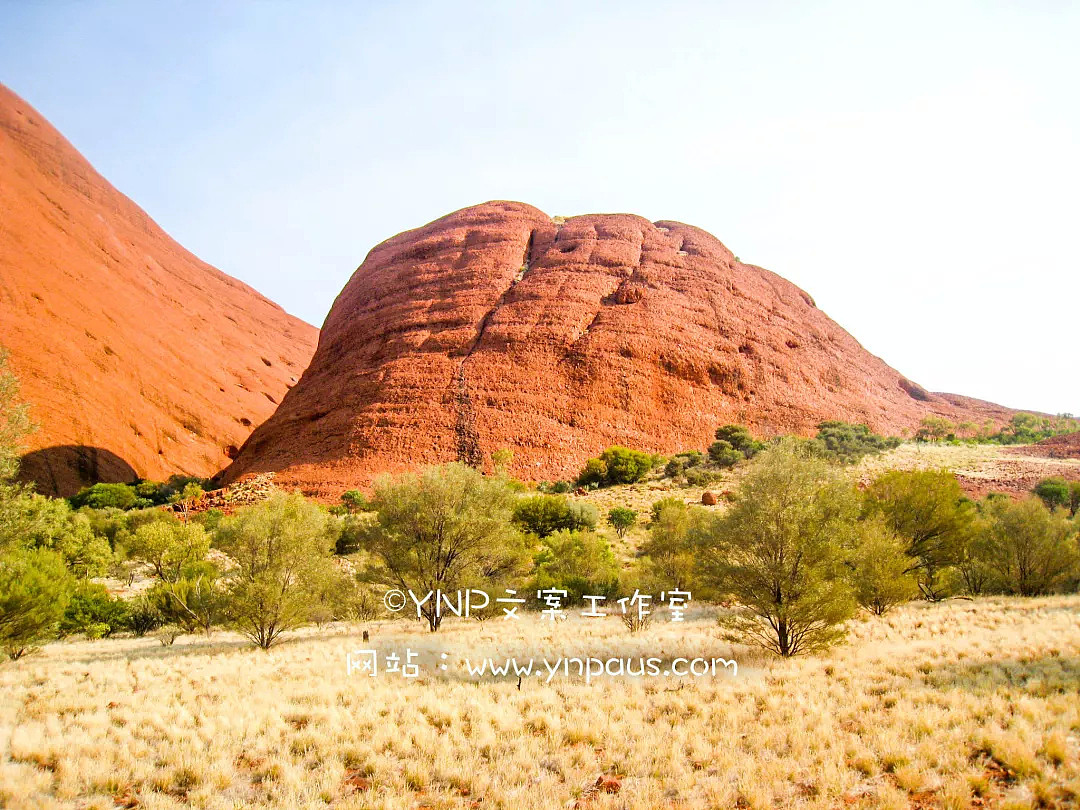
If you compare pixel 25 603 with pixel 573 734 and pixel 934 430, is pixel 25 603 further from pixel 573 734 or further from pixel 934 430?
pixel 934 430

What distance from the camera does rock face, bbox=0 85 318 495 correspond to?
41.3 metres

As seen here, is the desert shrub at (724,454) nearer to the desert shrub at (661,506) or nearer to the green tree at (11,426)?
the desert shrub at (661,506)

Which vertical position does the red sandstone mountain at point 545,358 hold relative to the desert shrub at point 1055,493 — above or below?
above

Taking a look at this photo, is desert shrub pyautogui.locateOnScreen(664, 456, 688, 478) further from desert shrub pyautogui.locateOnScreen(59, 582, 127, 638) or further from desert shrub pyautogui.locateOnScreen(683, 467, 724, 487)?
desert shrub pyautogui.locateOnScreen(59, 582, 127, 638)

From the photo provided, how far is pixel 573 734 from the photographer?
6.98 meters

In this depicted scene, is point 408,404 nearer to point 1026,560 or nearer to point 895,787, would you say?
point 1026,560

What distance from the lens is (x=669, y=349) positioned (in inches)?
1813

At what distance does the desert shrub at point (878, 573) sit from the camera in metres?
14.6

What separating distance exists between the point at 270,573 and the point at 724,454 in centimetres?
2855

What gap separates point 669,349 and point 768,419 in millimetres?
8802

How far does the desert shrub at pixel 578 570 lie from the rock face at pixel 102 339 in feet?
86.6

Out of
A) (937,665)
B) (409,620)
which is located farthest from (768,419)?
(937,665)

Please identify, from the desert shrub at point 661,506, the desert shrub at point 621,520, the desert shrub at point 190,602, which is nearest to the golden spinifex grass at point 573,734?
the desert shrub at point 190,602

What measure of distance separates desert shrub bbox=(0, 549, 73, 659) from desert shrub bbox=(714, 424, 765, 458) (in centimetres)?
3336
